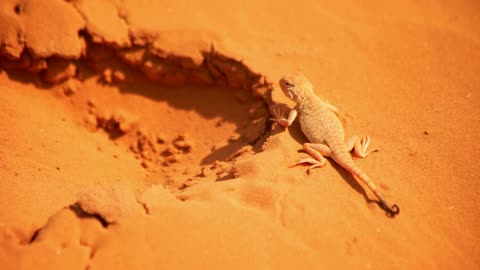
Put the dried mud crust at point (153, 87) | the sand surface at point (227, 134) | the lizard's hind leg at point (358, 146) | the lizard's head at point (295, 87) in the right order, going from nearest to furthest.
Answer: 1. the sand surface at point (227, 134)
2. the lizard's hind leg at point (358, 146)
3. the lizard's head at point (295, 87)
4. the dried mud crust at point (153, 87)

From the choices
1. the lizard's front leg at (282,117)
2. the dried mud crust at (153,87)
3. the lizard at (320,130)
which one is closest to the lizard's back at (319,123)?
the lizard at (320,130)

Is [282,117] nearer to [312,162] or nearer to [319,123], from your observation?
[319,123]

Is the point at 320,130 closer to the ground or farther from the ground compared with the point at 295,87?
closer to the ground

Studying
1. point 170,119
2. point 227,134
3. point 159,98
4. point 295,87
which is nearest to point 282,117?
point 295,87

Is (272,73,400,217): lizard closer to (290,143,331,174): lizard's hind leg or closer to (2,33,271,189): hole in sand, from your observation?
(290,143,331,174): lizard's hind leg

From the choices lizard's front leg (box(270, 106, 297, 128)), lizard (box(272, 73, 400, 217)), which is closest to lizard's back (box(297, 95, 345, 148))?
lizard (box(272, 73, 400, 217))

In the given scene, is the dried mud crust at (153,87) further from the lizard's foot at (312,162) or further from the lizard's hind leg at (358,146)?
the lizard's hind leg at (358,146)

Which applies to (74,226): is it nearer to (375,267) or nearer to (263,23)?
(375,267)
